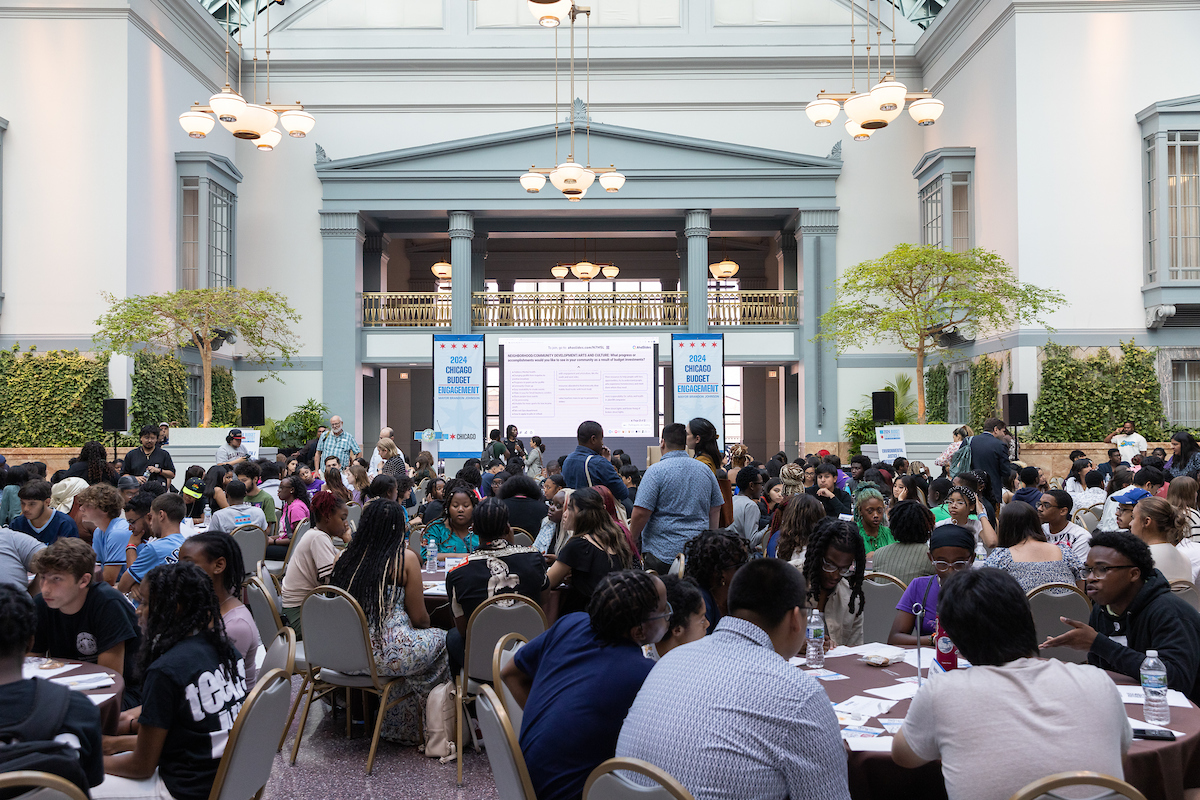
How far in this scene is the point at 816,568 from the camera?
4004mm

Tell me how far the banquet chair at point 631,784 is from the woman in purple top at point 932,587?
213 centimetres

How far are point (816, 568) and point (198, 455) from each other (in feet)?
42.5

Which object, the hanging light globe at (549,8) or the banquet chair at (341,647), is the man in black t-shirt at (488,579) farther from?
the hanging light globe at (549,8)

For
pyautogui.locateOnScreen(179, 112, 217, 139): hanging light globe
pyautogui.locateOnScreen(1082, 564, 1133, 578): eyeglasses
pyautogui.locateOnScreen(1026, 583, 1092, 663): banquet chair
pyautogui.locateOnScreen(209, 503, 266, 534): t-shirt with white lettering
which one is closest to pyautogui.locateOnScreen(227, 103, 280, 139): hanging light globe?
pyautogui.locateOnScreen(179, 112, 217, 139): hanging light globe

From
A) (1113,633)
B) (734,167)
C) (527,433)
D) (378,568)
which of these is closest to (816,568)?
(1113,633)

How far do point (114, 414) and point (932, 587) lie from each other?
11940 mm

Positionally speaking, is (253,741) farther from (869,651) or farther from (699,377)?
(699,377)

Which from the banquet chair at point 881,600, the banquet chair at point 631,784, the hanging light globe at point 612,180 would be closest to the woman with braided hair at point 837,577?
the banquet chair at point 881,600

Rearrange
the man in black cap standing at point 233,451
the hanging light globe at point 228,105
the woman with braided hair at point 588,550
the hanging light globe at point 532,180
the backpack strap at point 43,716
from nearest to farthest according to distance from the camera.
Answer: the backpack strap at point 43,716 → the woman with braided hair at point 588,550 → the hanging light globe at point 228,105 → the man in black cap standing at point 233,451 → the hanging light globe at point 532,180

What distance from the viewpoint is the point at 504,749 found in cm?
239

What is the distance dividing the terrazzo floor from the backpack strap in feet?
6.63

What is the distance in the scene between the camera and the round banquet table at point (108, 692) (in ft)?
9.89

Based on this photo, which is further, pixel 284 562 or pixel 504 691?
pixel 284 562

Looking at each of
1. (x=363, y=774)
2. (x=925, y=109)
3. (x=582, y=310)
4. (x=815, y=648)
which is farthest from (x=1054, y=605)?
(x=582, y=310)
